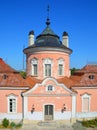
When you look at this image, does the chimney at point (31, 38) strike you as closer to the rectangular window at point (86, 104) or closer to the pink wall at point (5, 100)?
the pink wall at point (5, 100)

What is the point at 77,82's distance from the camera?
98.1ft

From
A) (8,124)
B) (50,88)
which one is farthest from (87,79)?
(8,124)

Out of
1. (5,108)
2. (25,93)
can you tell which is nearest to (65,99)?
(25,93)

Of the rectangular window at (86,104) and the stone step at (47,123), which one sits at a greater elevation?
the rectangular window at (86,104)

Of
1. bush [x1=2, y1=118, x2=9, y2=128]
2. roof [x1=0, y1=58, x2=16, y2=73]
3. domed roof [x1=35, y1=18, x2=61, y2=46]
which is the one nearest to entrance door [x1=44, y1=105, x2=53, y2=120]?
bush [x1=2, y1=118, x2=9, y2=128]

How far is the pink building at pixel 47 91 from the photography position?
27.8 metres

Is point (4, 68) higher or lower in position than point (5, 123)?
higher

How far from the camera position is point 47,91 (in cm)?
2794

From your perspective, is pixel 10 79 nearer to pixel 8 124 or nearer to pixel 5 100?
pixel 5 100

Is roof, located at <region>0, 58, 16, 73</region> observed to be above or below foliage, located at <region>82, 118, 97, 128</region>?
above

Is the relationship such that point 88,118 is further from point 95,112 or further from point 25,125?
point 25,125

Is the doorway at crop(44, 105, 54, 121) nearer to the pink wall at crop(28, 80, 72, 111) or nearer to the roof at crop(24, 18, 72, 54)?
the pink wall at crop(28, 80, 72, 111)

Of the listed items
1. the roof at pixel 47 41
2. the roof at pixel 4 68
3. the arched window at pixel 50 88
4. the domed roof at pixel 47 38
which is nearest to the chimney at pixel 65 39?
the roof at pixel 47 41

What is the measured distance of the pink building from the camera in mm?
27797
